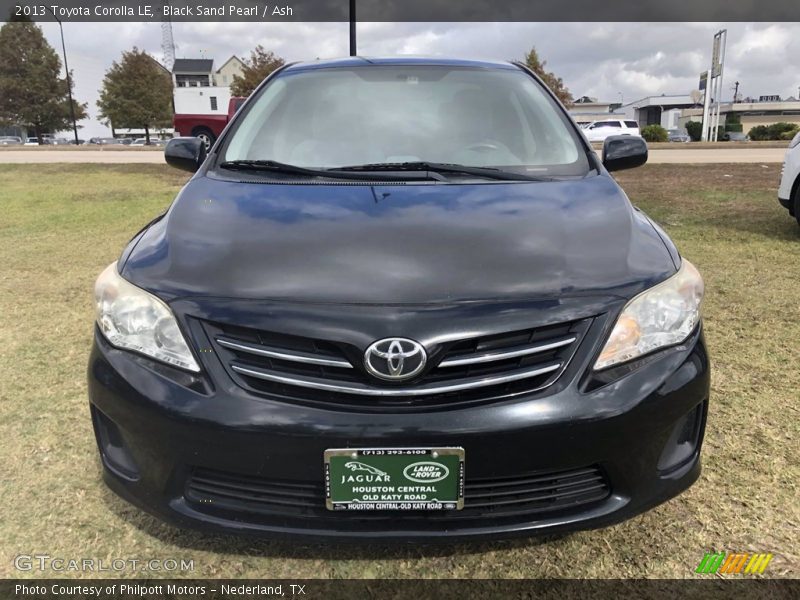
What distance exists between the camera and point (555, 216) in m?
A: 2.02

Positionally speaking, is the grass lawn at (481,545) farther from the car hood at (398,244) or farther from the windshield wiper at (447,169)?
the windshield wiper at (447,169)

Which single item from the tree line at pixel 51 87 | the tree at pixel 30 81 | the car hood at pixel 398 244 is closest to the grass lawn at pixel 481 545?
the car hood at pixel 398 244

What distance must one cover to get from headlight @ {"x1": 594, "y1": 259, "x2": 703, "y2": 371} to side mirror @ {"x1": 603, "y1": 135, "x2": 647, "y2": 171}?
1227mm

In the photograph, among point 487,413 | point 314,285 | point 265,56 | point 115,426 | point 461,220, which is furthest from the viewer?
point 265,56

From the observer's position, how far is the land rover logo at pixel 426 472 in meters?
1.56

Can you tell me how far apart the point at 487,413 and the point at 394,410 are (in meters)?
0.23

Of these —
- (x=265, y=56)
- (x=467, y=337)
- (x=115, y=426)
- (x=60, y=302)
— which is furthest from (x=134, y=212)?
(x=265, y=56)

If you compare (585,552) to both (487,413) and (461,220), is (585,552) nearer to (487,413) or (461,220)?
(487,413)

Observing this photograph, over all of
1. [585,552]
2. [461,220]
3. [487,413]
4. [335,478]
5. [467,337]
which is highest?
[461,220]

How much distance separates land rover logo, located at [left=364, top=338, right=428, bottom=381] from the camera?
1547 millimetres

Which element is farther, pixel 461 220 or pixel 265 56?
pixel 265 56

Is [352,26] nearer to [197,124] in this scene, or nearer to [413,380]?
[413,380]

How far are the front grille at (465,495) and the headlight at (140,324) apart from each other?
1.02 feet

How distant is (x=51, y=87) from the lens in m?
42.3
